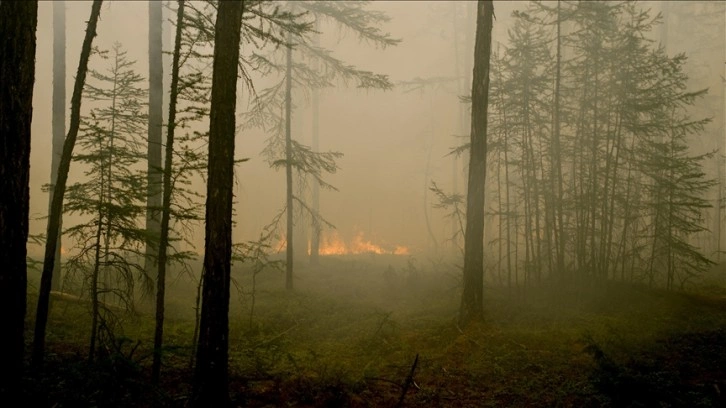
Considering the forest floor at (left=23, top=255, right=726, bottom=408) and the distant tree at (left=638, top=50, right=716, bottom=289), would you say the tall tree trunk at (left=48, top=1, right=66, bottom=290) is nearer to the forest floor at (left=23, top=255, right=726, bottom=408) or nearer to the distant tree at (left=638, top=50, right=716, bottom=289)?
the forest floor at (left=23, top=255, right=726, bottom=408)

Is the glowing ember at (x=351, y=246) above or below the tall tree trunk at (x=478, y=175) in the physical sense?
below

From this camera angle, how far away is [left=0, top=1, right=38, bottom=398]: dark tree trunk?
4.94 metres

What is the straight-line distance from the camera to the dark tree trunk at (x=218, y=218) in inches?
215

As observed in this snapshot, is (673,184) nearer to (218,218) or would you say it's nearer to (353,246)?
(218,218)

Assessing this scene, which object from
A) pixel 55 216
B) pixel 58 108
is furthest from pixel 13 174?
pixel 58 108

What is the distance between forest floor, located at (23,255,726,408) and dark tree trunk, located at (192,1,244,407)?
52 centimetres

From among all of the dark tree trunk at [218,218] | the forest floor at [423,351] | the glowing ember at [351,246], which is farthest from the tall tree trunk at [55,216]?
the glowing ember at [351,246]

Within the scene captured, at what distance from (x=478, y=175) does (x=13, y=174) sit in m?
9.00

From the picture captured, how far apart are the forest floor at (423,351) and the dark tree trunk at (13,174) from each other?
2.33 feet

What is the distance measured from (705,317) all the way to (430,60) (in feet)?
173

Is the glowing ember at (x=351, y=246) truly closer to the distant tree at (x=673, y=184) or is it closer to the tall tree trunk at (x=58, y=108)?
the distant tree at (x=673, y=184)

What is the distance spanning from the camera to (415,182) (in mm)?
50938

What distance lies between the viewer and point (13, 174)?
5000 mm

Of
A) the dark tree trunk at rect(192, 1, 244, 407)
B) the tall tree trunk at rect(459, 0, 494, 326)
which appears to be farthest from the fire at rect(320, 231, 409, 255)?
the dark tree trunk at rect(192, 1, 244, 407)
